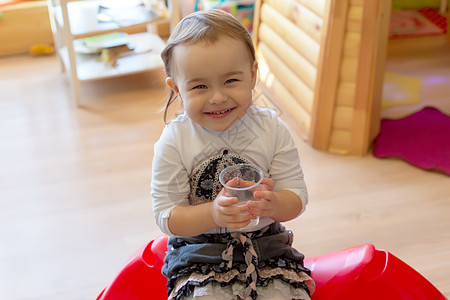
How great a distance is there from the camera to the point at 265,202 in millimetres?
948

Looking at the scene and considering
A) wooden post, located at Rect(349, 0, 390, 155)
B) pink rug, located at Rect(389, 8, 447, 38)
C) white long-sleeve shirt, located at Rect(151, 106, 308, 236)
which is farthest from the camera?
pink rug, located at Rect(389, 8, 447, 38)

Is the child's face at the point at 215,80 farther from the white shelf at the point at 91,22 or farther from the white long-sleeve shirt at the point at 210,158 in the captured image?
Answer: the white shelf at the point at 91,22

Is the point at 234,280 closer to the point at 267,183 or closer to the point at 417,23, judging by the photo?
the point at 267,183

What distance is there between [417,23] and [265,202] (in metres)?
2.24

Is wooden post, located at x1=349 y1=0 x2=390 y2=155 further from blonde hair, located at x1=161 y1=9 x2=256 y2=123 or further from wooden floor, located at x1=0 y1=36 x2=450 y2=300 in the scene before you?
blonde hair, located at x1=161 y1=9 x2=256 y2=123

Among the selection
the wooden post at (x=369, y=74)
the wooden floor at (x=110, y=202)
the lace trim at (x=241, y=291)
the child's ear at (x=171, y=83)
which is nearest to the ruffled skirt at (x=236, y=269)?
the lace trim at (x=241, y=291)

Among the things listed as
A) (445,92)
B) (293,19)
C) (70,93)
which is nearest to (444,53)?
(445,92)

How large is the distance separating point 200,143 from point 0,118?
4.98 ft

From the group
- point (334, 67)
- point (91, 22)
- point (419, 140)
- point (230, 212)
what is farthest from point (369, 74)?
point (91, 22)

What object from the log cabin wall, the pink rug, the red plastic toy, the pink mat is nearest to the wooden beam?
the log cabin wall

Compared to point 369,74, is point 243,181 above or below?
above

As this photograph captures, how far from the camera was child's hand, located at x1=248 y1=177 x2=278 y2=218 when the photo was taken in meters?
0.94

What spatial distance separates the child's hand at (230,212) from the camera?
0.92 m

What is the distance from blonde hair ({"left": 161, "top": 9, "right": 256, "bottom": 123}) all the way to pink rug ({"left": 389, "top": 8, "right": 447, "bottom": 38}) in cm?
200
